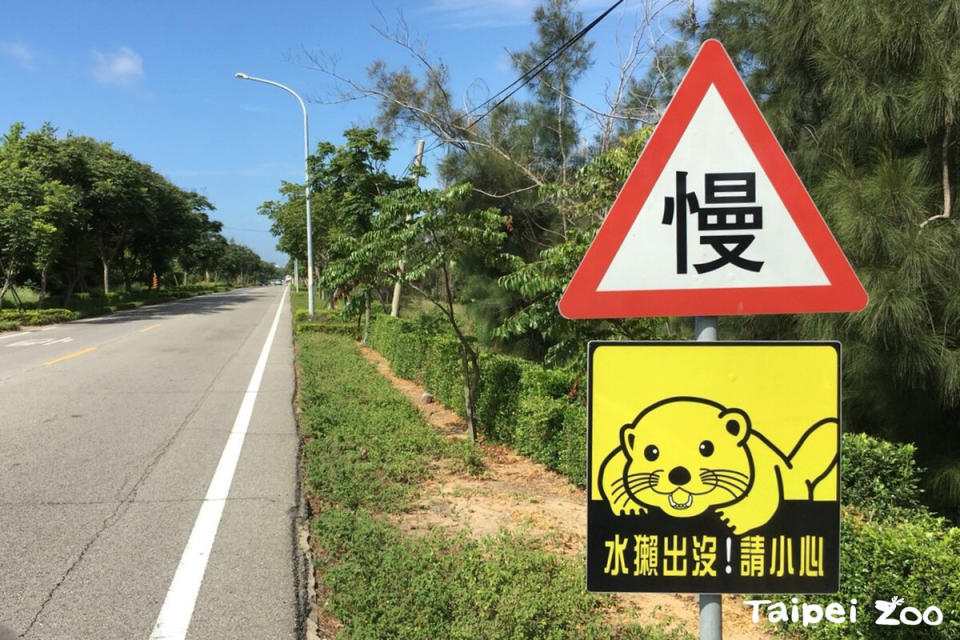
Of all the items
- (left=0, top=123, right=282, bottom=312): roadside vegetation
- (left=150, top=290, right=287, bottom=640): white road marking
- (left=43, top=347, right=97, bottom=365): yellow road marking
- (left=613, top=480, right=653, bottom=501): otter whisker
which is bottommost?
(left=150, top=290, right=287, bottom=640): white road marking

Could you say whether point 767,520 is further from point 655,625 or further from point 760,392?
point 655,625

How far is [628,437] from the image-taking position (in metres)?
1.62

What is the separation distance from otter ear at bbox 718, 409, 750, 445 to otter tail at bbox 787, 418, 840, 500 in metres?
0.12

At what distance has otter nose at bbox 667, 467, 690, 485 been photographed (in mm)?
1607

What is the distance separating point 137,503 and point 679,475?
459 centimetres

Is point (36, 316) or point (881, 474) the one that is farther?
point (36, 316)

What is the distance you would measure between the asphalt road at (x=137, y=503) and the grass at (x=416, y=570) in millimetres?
282

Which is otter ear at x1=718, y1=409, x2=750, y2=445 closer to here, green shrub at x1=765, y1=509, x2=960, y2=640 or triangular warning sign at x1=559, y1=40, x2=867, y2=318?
triangular warning sign at x1=559, y1=40, x2=867, y2=318

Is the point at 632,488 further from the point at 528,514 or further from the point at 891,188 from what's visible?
the point at 891,188

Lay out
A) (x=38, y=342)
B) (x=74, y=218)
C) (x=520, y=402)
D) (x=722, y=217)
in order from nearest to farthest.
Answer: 1. (x=722, y=217)
2. (x=520, y=402)
3. (x=38, y=342)
4. (x=74, y=218)

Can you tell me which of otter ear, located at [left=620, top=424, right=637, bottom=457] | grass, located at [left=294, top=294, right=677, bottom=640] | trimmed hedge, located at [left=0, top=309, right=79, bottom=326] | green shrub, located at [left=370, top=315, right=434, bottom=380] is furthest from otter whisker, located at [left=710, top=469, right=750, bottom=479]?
trimmed hedge, located at [left=0, top=309, right=79, bottom=326]

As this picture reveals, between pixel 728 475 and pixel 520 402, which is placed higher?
pixel 728 475

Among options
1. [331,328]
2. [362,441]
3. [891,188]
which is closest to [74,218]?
[331,328]

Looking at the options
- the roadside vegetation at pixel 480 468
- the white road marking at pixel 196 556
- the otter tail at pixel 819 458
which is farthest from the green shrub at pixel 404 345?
the otter tail at pixel 819 458
